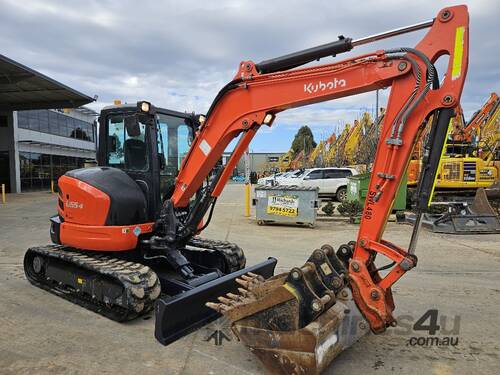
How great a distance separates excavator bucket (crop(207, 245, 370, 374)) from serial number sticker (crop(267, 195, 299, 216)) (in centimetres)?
822

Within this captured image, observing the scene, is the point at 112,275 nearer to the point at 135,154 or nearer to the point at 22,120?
the point at 135,154

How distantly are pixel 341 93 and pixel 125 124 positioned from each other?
267 centimetres

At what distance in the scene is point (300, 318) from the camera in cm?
321

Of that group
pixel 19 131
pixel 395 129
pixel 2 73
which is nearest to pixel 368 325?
pixel 395 129

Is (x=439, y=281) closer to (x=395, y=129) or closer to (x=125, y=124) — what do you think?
(x=395, y=129)

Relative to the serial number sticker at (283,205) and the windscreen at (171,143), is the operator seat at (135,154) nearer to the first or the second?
the windscreen at (171,143)

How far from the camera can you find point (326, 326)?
319 centimetres

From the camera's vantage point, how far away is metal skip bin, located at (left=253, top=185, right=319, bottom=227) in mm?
11695

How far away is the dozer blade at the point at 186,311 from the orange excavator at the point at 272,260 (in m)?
0.01

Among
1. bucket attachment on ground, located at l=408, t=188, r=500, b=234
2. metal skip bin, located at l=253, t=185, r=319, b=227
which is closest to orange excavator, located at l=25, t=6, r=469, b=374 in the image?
metal skip bin, located at l=253, t=185, r=319, b=227

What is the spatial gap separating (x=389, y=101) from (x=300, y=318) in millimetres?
2016

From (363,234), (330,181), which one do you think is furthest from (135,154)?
(330,181)

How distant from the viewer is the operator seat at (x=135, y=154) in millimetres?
4988

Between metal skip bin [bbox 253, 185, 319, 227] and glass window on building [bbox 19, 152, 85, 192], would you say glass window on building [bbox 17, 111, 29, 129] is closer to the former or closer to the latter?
glass window on building [bbox 19, 152, 85, 192]
